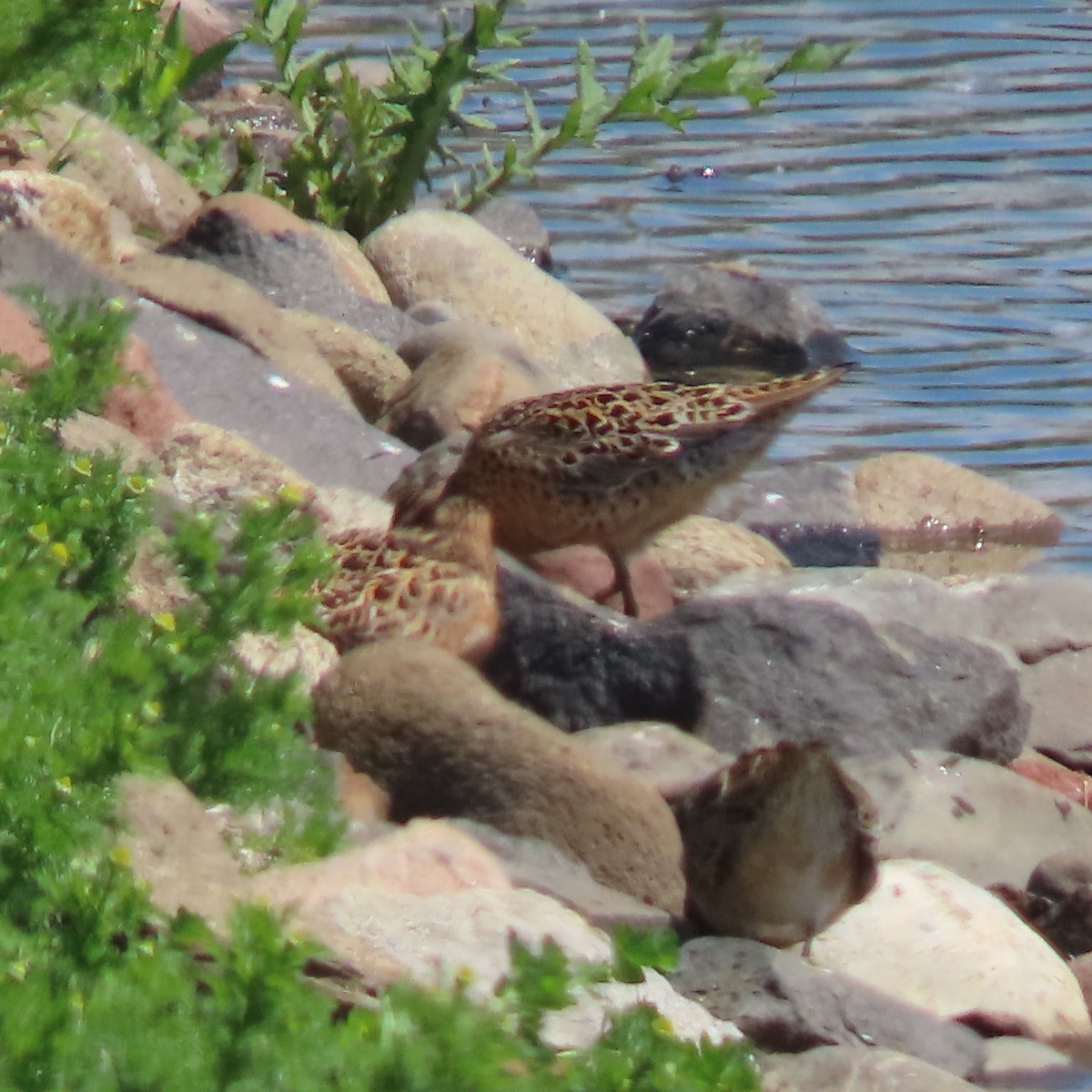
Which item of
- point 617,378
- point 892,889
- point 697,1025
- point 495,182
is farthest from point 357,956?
point 495,182

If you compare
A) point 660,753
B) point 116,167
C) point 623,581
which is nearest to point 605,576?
point 623,581

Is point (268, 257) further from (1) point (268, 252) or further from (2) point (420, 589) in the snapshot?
(2) point (420, 589)

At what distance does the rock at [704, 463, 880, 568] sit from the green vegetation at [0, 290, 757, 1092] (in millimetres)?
4925

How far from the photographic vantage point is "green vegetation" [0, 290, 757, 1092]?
2.88 m

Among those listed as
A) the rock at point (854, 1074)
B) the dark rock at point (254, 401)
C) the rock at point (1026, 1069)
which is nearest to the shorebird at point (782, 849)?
the rock at point (1026, 1069)

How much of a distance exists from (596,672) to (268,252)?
424 centimetres

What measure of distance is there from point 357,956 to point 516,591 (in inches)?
126

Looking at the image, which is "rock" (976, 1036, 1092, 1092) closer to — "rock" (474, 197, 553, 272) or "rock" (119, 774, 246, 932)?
"rock" (119, 774, 246, 932)

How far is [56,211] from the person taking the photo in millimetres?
8500

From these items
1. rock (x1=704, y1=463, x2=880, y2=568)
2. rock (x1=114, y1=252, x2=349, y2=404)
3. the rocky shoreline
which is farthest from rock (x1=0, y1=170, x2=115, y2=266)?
rock (x1=704, y1=463, x2=880, y2=568)

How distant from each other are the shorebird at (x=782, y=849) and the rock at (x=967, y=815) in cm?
80

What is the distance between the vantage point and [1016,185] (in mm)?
15711

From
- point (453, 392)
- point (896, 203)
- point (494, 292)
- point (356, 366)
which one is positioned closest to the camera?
point (453, 392)

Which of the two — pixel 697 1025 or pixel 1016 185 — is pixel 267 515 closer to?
pixel 697 1025
